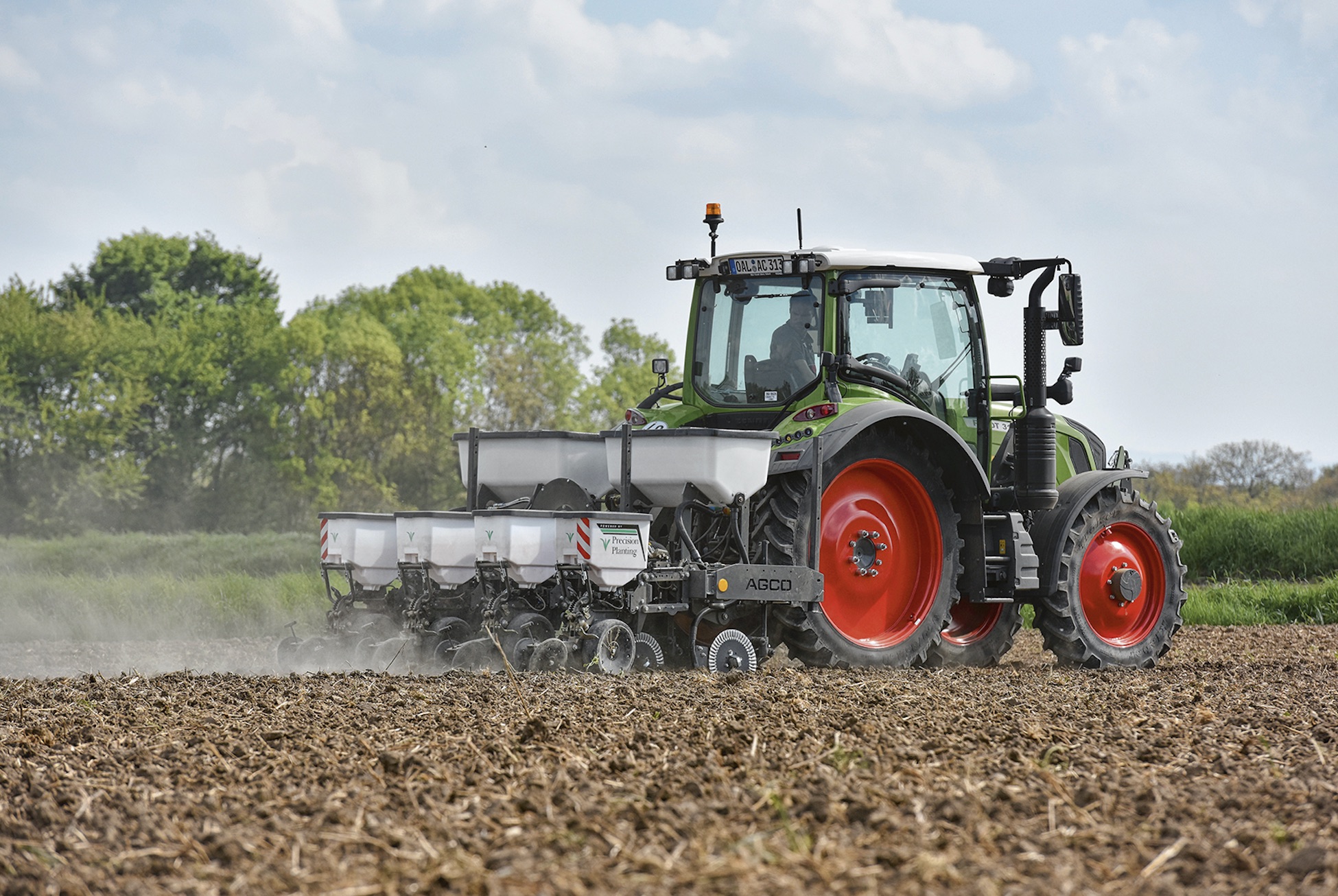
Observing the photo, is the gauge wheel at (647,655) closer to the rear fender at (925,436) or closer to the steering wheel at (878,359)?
the rear fender at (925,436)

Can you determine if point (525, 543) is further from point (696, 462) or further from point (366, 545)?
point (366, 545)

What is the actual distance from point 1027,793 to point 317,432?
3206 cm

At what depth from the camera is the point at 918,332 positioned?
7934 millimetres

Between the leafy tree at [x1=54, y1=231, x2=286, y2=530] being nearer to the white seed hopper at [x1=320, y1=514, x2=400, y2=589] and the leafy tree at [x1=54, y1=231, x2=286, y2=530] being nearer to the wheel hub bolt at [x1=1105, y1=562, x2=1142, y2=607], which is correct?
the white seed hopper at [x1=320, y1=514, x2=400, y2=589]

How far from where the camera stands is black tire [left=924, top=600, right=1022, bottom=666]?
8.20 m

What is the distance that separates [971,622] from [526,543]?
3214 millimetres

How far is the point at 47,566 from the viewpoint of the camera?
19.7 metres

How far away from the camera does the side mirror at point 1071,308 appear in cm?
776

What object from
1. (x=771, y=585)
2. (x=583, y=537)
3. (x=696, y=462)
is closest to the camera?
(x=583, y=537)

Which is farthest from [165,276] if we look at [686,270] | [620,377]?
[686,270]

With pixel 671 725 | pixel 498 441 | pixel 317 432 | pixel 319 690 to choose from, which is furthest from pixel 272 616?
pixel 317 432

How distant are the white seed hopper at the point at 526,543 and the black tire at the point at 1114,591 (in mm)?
3223

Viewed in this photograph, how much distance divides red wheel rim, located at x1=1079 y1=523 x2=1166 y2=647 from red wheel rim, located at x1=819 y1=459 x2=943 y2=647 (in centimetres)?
126

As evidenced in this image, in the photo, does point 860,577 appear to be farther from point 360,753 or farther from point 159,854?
point 159,854
